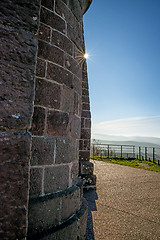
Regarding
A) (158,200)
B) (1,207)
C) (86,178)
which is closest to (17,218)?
(1,207)

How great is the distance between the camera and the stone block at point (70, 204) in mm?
1721

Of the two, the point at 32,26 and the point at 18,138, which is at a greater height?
the point at 32,26

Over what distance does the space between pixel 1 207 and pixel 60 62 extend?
5.28ft

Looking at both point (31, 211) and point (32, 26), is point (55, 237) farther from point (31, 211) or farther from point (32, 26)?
point (32, 26)

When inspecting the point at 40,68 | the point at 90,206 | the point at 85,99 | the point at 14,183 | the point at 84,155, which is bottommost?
the point at 90,206

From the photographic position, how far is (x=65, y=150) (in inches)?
71.7

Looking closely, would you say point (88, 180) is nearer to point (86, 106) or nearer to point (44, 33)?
point (86, 106)

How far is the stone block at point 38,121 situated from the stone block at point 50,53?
0.63m

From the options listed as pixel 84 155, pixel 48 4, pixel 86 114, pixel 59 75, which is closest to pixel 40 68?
pixel 59 75

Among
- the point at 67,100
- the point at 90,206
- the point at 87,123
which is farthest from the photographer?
the point at 87,123

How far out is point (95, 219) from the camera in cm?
265

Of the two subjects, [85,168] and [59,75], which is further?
[85,168]

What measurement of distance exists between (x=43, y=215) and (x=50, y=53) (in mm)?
1802

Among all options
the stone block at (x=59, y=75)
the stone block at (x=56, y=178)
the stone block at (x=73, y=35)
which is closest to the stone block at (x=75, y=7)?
the stone block at (x=73, y=35)
